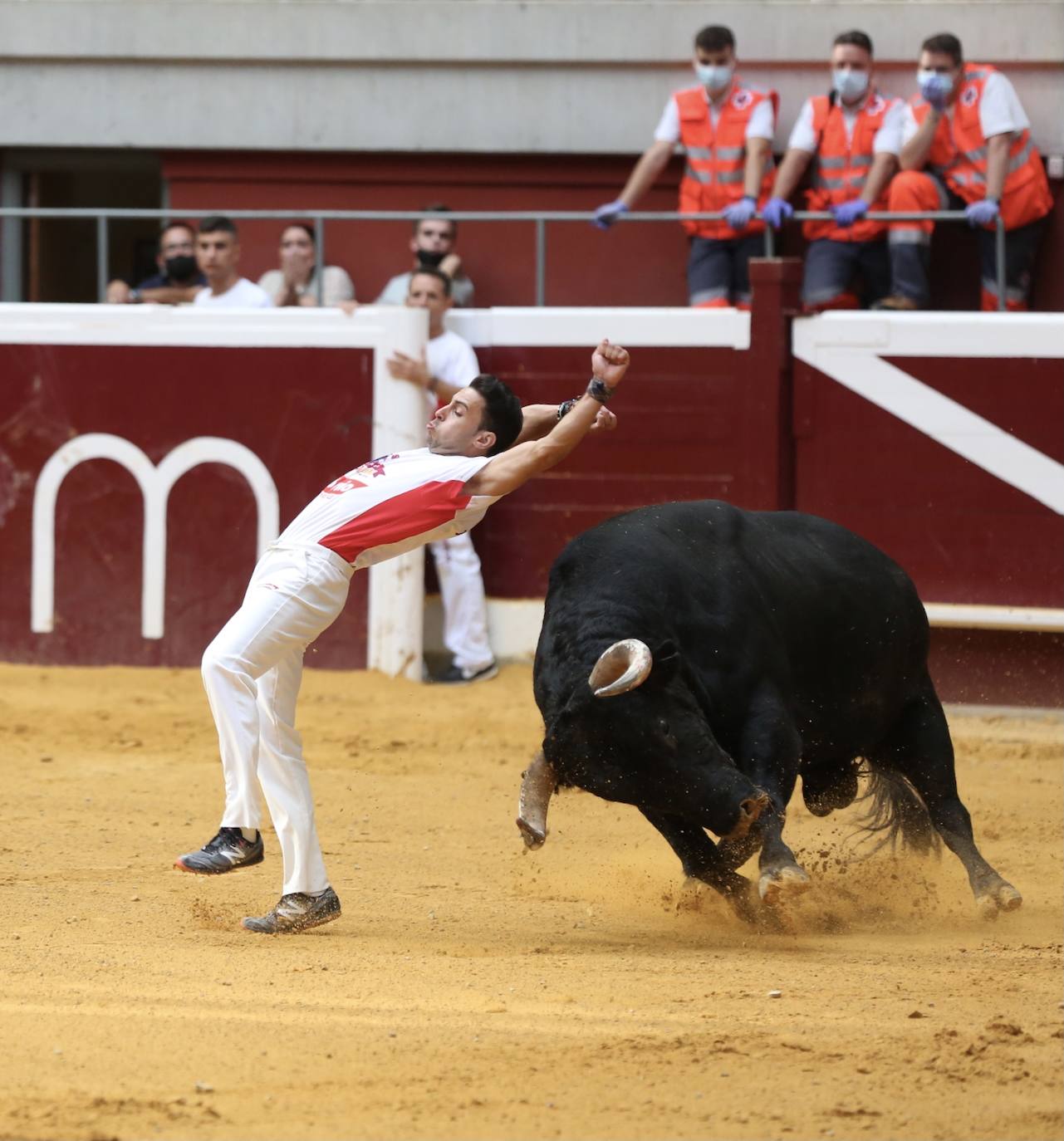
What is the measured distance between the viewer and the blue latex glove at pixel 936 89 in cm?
866

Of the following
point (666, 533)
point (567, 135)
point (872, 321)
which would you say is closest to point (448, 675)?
point (872, 321)

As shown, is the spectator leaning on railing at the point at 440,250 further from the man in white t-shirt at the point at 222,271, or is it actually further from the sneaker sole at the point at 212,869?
the sneaker sole at the point at 212,869

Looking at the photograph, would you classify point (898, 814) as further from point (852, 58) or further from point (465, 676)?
point (852, 58)

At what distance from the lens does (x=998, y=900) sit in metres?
5.25

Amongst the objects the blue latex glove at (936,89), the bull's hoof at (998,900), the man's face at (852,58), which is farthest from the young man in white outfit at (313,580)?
the man's face at (852,58)

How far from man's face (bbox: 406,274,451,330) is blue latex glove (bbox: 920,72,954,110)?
2.40m

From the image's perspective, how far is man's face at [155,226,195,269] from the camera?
9461 millimetres

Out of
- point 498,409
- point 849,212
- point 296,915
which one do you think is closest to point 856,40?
point 849,212

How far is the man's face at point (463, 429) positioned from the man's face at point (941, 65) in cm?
470

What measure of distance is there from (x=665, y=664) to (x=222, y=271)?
5.28 m

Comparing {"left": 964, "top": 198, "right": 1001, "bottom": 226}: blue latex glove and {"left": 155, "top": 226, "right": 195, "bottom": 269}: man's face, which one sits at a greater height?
{"left": 964, "top": 198, "right": 1001, "bottom": 226}: blue latex glove

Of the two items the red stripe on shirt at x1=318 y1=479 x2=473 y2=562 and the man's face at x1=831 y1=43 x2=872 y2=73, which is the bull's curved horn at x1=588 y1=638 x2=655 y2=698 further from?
the man's face at x1=831 y1=43 x2=872 y2=73

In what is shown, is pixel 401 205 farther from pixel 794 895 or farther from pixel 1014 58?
pixel 794 895

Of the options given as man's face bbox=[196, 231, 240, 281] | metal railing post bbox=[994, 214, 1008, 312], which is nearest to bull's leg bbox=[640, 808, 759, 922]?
metal railing post bbox=[994, 214, 1008, 312]
